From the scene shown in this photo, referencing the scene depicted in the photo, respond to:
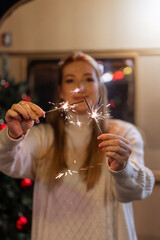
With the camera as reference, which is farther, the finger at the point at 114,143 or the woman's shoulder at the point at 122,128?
the woman's shoulder at the point at 122,128

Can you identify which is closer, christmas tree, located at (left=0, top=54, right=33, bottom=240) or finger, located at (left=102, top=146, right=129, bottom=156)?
finger, located at (left=102, top=146, right=129, bottom=156)

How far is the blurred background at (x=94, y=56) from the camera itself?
0.42 metres

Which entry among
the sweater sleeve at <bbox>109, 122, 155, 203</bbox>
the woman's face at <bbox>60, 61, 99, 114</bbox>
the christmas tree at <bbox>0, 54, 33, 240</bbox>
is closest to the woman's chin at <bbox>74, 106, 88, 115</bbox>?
the woman's face at <bbox>60, 61, 99, 114</bbox>

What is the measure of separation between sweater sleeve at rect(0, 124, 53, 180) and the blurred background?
0.07m

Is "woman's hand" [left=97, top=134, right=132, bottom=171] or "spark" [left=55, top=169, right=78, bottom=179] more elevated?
Result: "woman's hand" [left=97, top=134, right=132, bottom=171]

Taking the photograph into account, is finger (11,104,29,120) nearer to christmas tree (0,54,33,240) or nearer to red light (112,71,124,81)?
red light (112,71,124,81)

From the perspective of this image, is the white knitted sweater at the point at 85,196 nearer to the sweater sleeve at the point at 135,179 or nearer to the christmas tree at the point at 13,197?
the sweater sleeve at the point at 135,179

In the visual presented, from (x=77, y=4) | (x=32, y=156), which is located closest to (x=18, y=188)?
(x=32, y=156)

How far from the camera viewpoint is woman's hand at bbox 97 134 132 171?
1.01 feet

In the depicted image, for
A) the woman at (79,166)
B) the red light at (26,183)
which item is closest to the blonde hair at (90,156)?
the woman at (79,166)

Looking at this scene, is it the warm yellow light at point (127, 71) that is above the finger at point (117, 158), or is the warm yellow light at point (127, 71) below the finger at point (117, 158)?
above

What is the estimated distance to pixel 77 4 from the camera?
550 millimetres

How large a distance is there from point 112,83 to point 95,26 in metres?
0.20

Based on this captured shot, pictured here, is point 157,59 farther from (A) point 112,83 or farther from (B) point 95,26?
(B) point 95,26
